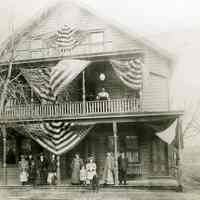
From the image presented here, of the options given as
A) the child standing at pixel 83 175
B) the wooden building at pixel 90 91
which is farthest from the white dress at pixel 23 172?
the child standing at pixel 83 175

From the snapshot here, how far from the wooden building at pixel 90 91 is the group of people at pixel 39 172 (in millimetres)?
839

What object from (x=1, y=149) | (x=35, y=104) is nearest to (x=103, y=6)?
(x=35, y=104)

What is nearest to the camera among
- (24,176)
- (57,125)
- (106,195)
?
(106,195)

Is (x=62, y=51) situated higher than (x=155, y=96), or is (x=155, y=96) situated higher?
(x=62, y=51)

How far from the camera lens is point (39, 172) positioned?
16391 millimetres

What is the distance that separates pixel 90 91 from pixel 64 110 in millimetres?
1761

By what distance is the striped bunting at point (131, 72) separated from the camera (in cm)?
1638

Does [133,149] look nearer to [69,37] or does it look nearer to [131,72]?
[131,72]

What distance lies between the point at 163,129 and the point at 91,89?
4.47 metres

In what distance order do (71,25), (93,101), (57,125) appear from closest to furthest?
(57,125), (93,101), (71,25)

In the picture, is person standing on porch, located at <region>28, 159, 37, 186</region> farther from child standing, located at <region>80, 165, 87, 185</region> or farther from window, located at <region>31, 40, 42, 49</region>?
window, located at <region>31, 40, 42, 49</region>

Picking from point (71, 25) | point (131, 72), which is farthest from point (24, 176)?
point (71, 25)

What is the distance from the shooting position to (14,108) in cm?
1795

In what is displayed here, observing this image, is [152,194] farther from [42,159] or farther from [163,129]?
[42,159]
